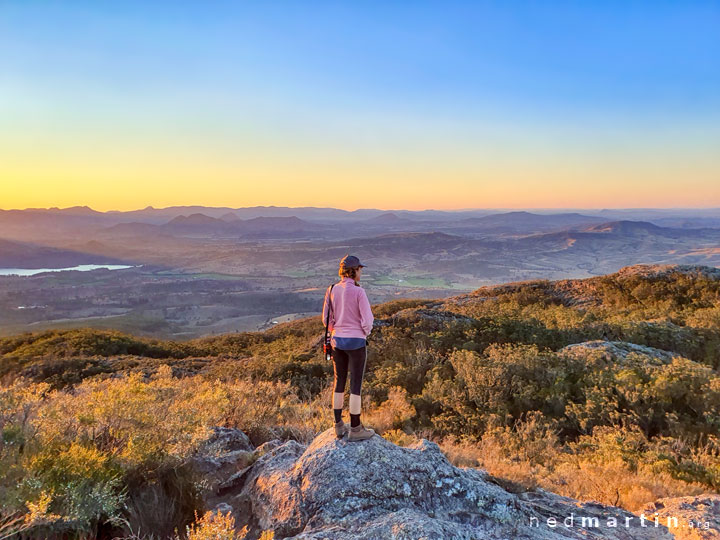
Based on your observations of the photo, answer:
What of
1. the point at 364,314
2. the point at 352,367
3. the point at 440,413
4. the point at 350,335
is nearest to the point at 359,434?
the point at 352,367

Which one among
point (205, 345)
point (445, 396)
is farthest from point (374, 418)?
point (205, 345)

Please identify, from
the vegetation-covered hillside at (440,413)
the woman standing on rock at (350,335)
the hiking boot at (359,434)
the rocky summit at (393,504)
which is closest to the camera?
the rocky summit at (393,504)

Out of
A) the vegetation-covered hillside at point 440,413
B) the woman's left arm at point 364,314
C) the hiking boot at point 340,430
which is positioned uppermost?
the woman's left arm at point 364,314

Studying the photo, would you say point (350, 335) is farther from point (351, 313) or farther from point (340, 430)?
point (340, 430)

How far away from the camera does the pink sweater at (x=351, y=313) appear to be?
3.95 m

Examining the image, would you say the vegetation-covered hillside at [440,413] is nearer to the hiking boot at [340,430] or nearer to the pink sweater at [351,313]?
the hiking boot at [340,430]

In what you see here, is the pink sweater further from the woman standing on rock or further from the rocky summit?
the rocky summit

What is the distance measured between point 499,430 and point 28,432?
19.6 feet

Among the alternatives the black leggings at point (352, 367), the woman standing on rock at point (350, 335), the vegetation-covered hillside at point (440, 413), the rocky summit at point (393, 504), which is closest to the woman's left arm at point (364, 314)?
the woman standing on rock at point (350, 335)

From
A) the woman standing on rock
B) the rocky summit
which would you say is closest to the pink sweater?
the woman standing on rock

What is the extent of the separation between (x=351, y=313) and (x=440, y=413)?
→ 15.1ft

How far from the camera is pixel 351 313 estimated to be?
13.1 feet

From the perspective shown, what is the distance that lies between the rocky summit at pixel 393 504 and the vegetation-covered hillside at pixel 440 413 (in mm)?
620

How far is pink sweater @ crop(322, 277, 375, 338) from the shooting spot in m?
3.95
